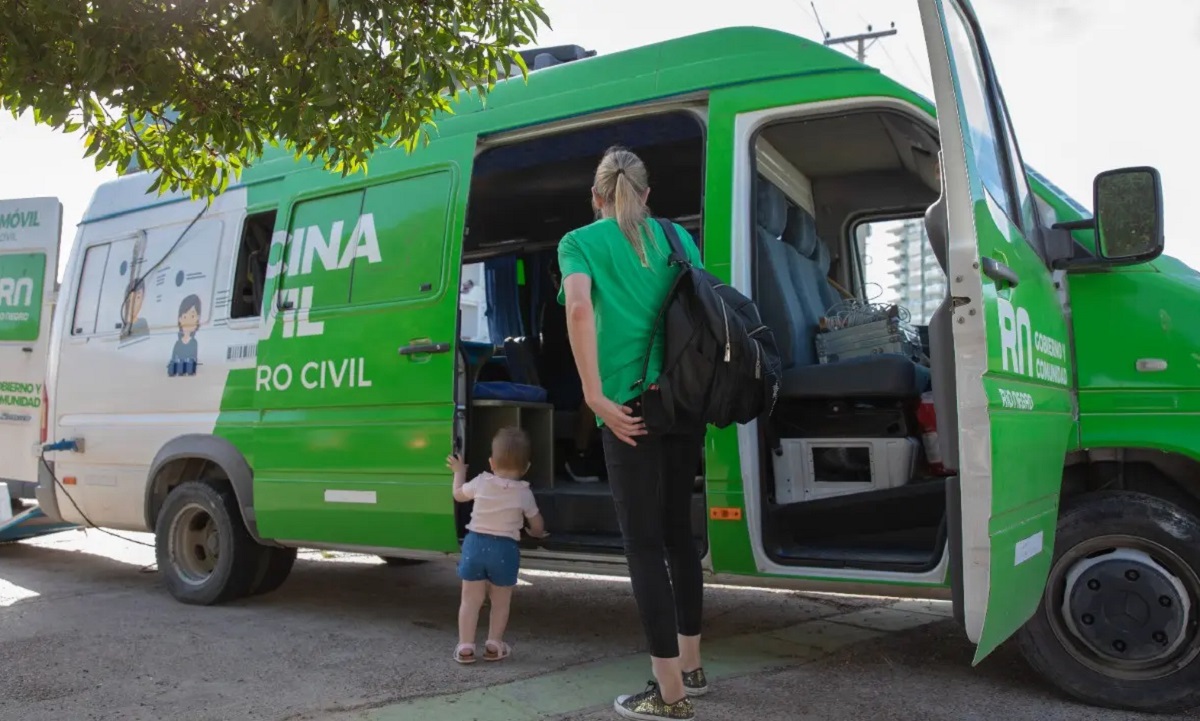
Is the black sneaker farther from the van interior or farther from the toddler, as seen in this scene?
the toddler

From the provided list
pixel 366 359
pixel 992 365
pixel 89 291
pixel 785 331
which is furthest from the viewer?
pixel 89 291

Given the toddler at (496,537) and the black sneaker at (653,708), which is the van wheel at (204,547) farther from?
the black sneaker at (653,708)

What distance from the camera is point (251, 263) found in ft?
18.7

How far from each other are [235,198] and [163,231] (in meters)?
0.62

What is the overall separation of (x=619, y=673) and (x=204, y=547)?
9.89ft

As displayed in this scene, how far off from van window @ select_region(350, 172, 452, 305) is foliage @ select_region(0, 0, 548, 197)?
0.84 meters

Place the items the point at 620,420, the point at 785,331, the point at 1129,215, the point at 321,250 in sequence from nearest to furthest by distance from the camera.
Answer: the point at 620,420, the point at 1129,215, the point at 785,331, the point at 321,250

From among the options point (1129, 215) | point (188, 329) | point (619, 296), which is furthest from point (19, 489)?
point (1129, 215)

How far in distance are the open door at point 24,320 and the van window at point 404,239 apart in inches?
124

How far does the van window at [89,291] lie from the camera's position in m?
6.28

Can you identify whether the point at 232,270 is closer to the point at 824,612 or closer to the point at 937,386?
the point at 824,612

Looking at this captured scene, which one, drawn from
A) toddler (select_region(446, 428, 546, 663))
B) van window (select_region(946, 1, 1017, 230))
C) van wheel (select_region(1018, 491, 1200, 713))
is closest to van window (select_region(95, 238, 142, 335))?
toddler (select_region(446, 428, 546, 663))

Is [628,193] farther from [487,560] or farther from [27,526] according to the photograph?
[27,526]

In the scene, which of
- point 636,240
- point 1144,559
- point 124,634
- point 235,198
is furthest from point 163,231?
point 1144,559
